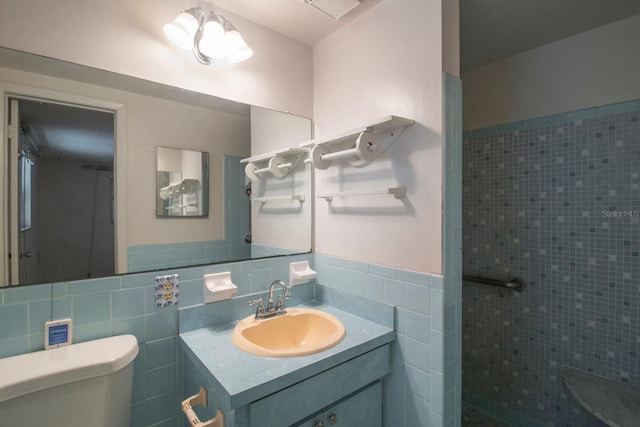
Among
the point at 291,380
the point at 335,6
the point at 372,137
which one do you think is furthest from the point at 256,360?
the point at 335,6

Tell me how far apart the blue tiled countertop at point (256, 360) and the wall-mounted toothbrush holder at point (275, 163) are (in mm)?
741

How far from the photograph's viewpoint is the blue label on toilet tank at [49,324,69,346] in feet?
3.15

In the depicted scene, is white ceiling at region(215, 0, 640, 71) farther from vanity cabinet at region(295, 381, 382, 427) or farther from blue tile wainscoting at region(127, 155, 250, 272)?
vanity cabinet at region(295, 381, 382, 427)

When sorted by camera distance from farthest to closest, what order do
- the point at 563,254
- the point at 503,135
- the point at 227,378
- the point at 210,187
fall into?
the point at 503,135
the point at 563,254
the point at 210,187
the point at 227,378

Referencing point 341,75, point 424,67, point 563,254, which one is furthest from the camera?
point 563,254

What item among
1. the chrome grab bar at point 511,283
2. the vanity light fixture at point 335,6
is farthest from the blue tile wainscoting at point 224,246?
the chrome grab bar at point 511,283

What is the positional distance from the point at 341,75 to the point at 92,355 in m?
1.54

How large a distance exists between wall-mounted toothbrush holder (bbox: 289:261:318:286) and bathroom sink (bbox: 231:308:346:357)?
0.47 feet

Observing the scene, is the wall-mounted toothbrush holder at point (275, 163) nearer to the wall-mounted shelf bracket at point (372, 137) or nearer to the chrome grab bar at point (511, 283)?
the wall-mounted shelf bracket at point (372, 137)

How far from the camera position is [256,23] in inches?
57.5

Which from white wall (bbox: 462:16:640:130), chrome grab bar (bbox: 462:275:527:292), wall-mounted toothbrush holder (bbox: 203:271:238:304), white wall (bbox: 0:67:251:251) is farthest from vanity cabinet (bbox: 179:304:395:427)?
white wall (bbox: 462:16:640:130)

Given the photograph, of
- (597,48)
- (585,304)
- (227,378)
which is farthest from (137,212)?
(597,48)

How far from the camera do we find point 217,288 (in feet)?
4.11

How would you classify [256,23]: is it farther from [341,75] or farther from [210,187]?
[210,187]
